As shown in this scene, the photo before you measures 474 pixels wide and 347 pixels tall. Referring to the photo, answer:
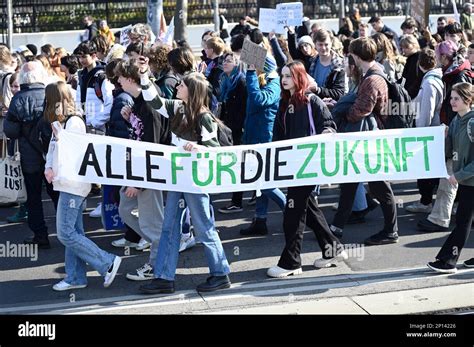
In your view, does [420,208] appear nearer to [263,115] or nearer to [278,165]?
[263,115]

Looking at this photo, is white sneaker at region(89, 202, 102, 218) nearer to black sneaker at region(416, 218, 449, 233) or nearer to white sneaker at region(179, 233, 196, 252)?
white sneaker at region(179, 233, 196, 252)

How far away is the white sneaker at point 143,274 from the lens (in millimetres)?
7992

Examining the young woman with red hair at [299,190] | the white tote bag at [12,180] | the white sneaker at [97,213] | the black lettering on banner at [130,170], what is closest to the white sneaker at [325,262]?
the young woman with red hair at [299,190]

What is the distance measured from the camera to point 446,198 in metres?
9.21

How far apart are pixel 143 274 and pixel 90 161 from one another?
1159 millimetres

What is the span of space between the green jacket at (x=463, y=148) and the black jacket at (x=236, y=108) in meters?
2.99

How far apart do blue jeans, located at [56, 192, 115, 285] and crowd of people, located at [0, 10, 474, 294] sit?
0.01 meters

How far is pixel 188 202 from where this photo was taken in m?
7.52

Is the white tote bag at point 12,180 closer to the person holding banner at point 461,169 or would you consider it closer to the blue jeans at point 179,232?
the blue jeans at point 179,232

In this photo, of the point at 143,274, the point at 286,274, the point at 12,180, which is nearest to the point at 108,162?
the point at 143,274

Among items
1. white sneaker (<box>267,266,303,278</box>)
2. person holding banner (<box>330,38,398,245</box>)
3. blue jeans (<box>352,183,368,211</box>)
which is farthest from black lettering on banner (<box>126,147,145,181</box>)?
blue jeans (<box>352,183,368,211</box>)
